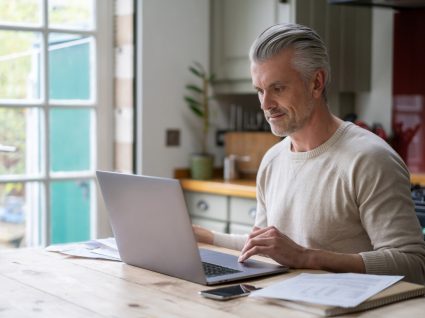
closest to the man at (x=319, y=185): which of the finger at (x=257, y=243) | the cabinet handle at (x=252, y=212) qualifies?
the finger at (x=257, y=243)

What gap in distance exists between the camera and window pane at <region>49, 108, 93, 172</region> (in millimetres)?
3727

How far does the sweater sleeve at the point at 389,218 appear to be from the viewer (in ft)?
5.94

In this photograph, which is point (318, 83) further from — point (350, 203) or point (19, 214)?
point (19, 214)

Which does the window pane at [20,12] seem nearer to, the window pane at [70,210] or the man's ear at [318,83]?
the window pane at [70,210]

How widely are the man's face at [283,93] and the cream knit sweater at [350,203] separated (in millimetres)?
112

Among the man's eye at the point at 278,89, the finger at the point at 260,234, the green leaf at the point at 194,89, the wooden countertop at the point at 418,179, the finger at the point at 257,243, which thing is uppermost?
the green leaf at the point at 194,89

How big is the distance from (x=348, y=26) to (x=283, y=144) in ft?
5.82

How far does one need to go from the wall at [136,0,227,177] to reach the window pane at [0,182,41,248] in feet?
1.83

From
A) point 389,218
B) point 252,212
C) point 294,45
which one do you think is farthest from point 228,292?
point 252,212

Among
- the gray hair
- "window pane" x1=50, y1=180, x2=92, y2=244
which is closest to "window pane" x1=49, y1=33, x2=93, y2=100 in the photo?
"window pane" x1=50, y1=180, x2=92, y2=244

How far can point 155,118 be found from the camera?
3.89 m

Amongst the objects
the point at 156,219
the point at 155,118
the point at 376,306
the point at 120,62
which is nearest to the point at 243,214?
the point at 155,118

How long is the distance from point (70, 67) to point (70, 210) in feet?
2.39

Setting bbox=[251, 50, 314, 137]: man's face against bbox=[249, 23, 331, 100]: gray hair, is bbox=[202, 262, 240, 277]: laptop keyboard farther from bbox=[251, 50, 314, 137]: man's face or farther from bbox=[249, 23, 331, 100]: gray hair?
bbox=[249, 23, 331, 100]: gray hair
